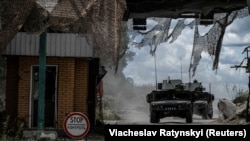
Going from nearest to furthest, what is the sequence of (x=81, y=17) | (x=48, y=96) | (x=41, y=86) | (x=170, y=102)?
(x=81, y=17) → (x=41, y=86) → (x=48, y=96) → (x=170, y=102)

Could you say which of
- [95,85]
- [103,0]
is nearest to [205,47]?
[103,0]

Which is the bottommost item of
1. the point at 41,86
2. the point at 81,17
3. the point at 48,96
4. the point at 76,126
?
the point at 76,126

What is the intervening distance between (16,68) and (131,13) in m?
8.60

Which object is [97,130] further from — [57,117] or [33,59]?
[33,59]

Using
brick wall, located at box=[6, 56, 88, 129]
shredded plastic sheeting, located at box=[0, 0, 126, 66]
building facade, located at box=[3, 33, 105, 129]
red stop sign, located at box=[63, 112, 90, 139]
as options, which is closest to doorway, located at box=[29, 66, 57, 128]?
building facade, located at box=[3, 33, 105, 129]

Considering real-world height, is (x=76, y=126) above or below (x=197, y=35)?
below

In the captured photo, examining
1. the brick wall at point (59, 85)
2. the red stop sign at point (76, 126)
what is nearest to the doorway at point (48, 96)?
the brick wall at point (59, 85)

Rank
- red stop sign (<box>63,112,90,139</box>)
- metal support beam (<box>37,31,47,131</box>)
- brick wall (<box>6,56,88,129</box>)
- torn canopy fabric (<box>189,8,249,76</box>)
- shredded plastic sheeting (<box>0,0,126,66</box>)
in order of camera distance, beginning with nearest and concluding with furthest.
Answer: shredded plastic sheeting (<box>0,0,126,66</box>) → red stop sign (<box>63,112,90,139</box>) → torn canopy fabric (<box>189,8,249,76</box>) → metal support beam (<box>37,31,47,131</box>) → brick wall (<box>6,56,88,129</box>)

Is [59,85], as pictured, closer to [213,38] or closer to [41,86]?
[41,86]

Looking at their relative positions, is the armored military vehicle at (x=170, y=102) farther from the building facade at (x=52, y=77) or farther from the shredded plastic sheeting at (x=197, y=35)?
the shredded plastic sheeting at (x=197, y=35)

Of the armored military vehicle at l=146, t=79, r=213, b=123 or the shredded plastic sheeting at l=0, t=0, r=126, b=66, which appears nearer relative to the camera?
the shredded plastic sheeting at l=0, t=0, r=126, b=66

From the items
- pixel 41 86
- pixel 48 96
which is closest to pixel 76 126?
pixel 41 86

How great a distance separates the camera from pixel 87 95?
62.7ft

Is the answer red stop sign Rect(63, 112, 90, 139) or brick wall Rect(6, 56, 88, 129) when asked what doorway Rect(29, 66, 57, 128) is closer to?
brick wall Rect(6, 56, 88, 129)
